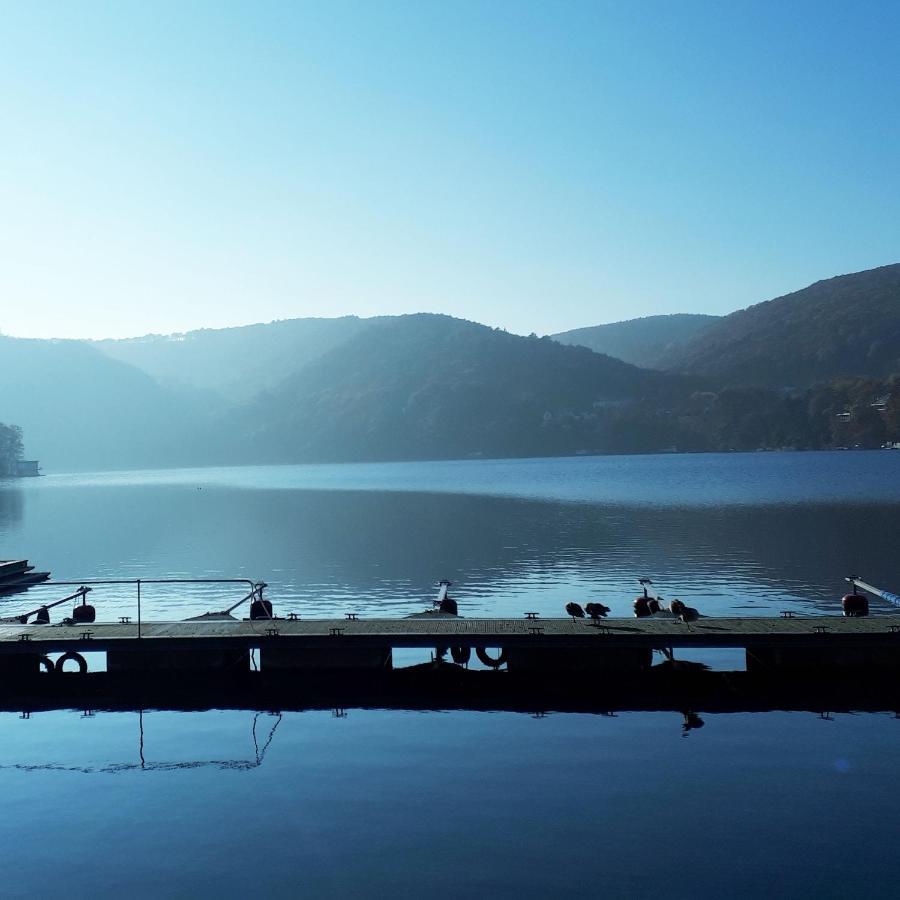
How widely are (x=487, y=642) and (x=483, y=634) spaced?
12.7 inches

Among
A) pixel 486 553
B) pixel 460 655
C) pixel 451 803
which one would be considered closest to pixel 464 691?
pixel 460 655

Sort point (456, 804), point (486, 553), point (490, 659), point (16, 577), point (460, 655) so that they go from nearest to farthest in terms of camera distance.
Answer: point (456, 804) < point (490, 659) < point (460, 655) < point (16, 577) < point (486, 553)

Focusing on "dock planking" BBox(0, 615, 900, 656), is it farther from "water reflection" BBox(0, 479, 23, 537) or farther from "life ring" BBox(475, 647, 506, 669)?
"water reflection" BBox(0, 479, 23, 537)

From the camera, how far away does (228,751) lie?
74.7ft

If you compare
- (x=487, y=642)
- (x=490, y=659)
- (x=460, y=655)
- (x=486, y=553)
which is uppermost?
(x=487, y=642)

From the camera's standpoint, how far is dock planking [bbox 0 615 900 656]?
87.7ft

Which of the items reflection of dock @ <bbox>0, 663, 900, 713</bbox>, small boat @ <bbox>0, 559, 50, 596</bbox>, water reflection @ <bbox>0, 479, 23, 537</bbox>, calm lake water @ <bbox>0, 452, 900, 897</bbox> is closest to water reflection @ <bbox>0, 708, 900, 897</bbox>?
calm lake water @ <bbox>0, 452, 900, 897</bbox>

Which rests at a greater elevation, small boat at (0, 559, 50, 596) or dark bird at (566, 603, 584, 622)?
dark bird at (566, 603, 584, 622)

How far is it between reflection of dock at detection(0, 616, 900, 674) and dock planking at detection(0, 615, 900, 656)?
0.10 feet

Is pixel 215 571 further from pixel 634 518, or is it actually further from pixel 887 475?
pixel 887 475

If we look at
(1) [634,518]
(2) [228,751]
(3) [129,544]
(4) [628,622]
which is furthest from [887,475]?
(2) [228,751]

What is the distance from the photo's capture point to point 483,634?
1083 inches

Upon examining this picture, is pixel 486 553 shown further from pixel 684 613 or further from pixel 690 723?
pixel 690 723

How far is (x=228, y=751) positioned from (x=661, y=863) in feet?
38.1
